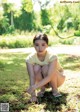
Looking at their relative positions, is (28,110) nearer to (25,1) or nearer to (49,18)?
(25,1)

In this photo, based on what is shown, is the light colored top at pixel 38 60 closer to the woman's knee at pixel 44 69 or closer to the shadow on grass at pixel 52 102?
the woman's knee at pixel 44 69

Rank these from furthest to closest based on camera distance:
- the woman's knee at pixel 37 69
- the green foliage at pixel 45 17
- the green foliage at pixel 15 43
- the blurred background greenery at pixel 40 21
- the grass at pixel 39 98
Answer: the green foliage at pixel 45 17 → the blurred background greenery at pixel 40 21 → the green foliage at pixel 15 43 → the woman's knee at pixel 37 69 → the grass at pixel 39 98

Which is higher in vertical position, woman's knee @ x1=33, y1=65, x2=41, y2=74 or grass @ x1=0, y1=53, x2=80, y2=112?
woman's knee @ x1=33, y1=65, x2=41, y2=74

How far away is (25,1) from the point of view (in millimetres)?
10734

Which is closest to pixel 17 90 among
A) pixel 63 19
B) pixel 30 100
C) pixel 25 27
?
pixel 30 100

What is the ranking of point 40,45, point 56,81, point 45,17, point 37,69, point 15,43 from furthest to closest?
point 45,17
point 15,43
point 56,81
point 37,69
point 40,45

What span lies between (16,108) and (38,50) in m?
0.78

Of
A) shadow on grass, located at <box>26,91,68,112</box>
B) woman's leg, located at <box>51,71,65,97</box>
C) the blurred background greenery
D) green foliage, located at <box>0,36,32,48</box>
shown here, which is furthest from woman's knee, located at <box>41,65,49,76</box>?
the blurred background greenery

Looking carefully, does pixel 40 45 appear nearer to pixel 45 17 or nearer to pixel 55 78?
pixel 55 78

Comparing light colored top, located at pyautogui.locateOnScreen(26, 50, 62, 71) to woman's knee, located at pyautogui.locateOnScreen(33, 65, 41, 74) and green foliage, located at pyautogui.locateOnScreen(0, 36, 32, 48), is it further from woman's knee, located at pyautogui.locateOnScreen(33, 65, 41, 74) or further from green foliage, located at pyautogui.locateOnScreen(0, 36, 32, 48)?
green foliage, located at pyautogui.locateOnScreen(0, 36, 32, 48)

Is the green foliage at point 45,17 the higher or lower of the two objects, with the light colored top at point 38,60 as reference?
lower

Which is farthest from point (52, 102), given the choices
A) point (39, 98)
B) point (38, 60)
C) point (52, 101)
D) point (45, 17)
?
point (45, 17)

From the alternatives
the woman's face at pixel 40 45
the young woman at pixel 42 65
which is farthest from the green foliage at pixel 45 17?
the woman's face at pixel 40 45

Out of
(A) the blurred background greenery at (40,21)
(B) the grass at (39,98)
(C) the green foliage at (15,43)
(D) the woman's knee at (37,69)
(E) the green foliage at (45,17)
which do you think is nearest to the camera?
(B) the grass at (39,98)
